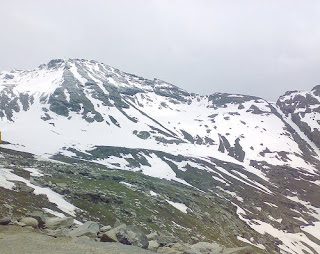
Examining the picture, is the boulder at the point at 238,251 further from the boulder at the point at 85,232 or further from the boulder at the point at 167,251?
the boulder at the point at 85,232

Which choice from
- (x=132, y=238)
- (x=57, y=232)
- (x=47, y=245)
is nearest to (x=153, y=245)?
(x=132, y=238)

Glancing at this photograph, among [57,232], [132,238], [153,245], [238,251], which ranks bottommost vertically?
[57,232]

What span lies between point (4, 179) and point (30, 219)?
140 ft

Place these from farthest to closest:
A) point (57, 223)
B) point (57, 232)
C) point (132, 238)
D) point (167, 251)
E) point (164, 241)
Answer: point (164, 241), point (57, 223), point (57, 232), point (132, 238), point (167, 251)

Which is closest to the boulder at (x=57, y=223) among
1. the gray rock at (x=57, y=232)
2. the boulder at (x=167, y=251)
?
the gray rock at (x=57, y=232)

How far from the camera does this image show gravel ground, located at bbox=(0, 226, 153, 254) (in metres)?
25.9

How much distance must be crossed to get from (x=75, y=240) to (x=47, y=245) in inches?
113

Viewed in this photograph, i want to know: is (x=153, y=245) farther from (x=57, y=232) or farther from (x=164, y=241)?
(x=57, y=232)

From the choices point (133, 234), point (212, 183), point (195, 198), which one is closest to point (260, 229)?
point (195, 198)

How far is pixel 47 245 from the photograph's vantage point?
27.5 meters

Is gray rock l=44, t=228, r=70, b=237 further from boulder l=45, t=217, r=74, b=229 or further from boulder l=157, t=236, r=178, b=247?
boulder l=157, t=236, r=178, b=247

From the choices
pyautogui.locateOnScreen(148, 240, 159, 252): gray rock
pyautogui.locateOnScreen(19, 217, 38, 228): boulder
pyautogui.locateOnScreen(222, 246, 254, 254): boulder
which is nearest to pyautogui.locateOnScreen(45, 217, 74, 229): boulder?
pyautogui.locateOnScreen(19, 217, 38, 228): boulder

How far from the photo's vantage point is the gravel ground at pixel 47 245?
25.9 metres

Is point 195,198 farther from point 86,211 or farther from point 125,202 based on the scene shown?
point 86,211
